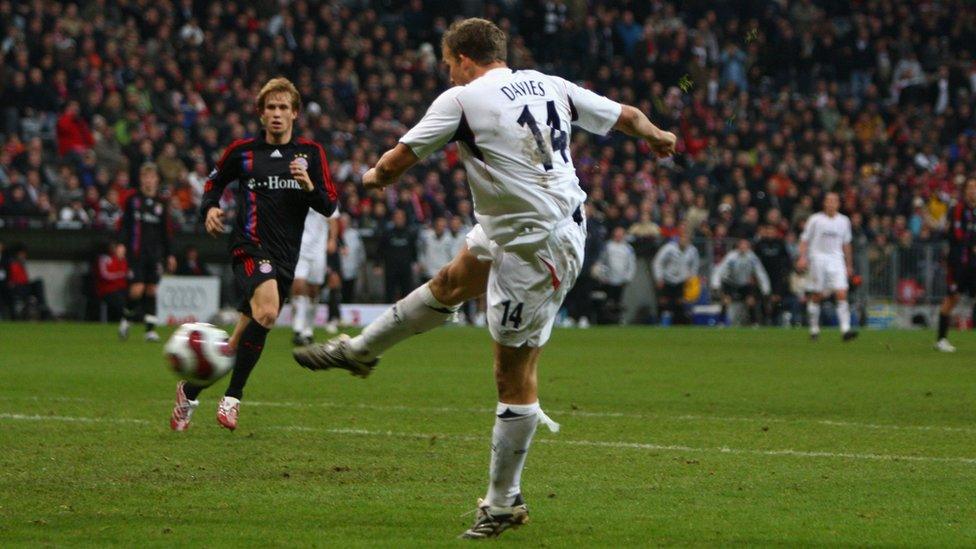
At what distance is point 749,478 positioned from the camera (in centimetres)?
804

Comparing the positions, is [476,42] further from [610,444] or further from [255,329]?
[255,329]

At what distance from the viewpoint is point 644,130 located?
705 centimetres

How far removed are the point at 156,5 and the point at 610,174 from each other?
31.9 feet

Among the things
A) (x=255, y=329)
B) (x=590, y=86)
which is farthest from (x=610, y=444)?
(x=590, y=86)

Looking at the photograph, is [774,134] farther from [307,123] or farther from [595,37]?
[307,123]

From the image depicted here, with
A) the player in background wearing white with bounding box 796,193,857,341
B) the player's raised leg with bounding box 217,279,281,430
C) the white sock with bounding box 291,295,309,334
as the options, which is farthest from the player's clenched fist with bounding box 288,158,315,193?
the player in background wearing white with bounding box 796,193,857,341

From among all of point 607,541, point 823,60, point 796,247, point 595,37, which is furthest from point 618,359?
point 823,60

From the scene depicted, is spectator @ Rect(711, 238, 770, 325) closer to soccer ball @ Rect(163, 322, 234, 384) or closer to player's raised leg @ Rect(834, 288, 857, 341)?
player's raised leg @ Rect(834, 288, 857, 341)

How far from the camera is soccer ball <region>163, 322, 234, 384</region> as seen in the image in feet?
28.2

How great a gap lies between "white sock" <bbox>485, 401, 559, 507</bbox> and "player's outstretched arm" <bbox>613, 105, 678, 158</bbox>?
4.63ft

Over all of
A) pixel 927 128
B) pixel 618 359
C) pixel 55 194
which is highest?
pixel 927 128

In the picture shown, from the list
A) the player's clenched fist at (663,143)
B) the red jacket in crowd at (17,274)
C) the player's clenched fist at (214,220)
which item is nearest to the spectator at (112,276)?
the red jacket in crowd at (17,274)

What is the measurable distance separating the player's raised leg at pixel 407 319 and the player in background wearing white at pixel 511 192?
79cm

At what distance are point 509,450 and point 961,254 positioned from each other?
15.7 metres
